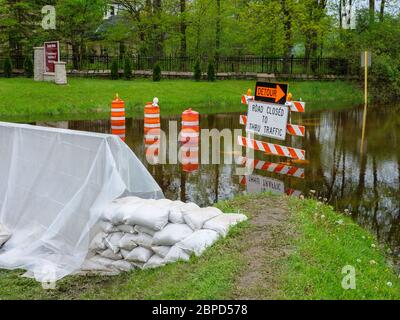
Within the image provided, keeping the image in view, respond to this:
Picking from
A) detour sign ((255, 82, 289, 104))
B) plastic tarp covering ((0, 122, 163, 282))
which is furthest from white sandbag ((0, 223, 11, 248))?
detour sign ((255, 82, 289, 104))

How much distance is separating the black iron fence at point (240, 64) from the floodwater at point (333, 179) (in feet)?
63.9

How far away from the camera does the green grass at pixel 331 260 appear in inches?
191

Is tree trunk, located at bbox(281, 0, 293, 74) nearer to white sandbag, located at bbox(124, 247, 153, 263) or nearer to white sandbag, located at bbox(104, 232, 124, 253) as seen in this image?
white sandbag, located at bbox(104, 232, 124, 253)

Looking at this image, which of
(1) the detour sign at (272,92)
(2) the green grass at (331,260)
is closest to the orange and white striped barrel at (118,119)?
(1) the detour sign at (272,92)

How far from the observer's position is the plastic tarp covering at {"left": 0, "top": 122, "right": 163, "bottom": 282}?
652 centimetres

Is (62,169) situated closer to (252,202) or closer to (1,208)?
(1,208)

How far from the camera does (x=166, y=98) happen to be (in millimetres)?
26516

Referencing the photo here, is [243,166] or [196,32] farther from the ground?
[196,32]

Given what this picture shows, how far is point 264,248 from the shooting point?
229 inches

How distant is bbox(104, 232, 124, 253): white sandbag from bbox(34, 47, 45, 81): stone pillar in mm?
22943

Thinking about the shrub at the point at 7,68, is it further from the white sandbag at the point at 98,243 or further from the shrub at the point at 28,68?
the white sandbag at the point at 98,243

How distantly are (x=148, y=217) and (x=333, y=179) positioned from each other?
5.76m

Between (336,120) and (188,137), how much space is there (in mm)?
9498
